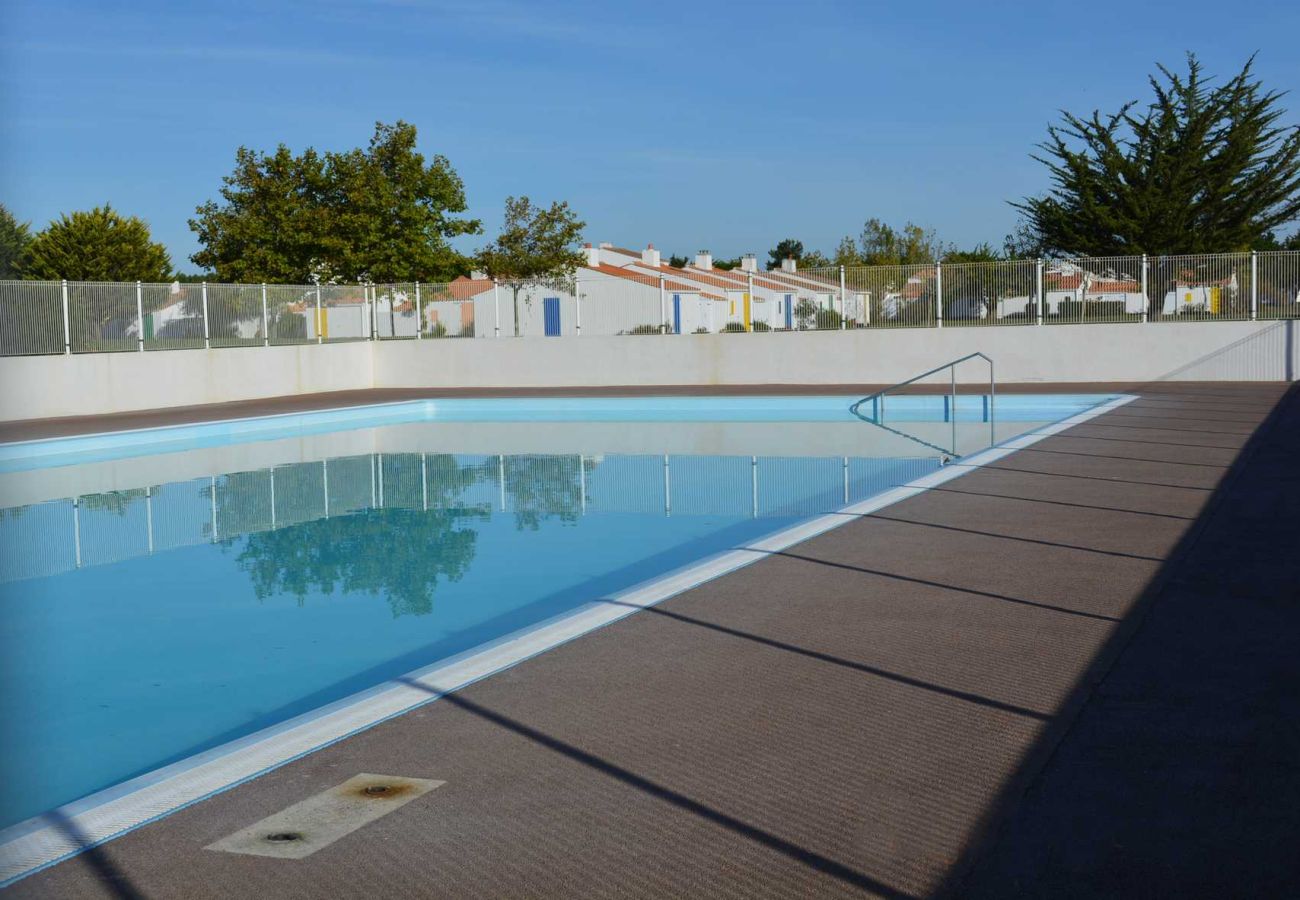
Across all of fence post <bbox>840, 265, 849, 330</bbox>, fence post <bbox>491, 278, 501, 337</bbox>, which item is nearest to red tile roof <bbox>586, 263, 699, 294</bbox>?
fence post <bbox>491, 278, 501, 337</bbox>

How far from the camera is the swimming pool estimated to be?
6.28 meters

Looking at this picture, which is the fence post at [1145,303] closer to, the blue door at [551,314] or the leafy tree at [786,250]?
the blue door at [551,314]

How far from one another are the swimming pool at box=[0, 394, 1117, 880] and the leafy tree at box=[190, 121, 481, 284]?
1728 cm

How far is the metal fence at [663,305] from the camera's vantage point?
74.0 ft

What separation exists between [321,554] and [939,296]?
58.3 ft

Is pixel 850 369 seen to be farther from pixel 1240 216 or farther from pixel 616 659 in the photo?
pixel 616 659

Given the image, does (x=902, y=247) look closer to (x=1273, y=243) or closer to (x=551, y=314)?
(x=1273, y=243)

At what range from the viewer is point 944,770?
14.1 ft

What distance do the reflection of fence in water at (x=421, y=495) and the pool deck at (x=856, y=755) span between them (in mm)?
5565

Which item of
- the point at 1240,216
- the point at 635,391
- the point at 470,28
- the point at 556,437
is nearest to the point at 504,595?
the point at 556,437

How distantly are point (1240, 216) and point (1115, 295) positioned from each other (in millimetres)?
14999

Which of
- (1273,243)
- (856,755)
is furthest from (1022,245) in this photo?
(856,755)

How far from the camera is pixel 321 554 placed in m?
11.2

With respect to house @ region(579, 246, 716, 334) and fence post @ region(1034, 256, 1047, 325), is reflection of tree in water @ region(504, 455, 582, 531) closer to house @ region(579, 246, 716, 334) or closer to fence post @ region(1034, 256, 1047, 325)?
house @ region(579, 246, 716, 334)
